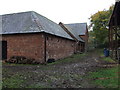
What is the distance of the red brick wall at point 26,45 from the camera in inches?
540

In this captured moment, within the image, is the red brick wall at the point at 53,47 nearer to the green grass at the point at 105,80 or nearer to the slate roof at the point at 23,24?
the slate roof at the point at 23,24

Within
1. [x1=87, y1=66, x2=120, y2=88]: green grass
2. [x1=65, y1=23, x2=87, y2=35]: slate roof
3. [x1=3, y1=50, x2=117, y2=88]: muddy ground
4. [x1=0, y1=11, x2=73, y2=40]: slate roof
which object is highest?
[x1=65, y1=23, x2=87, y2=35]: slate roof

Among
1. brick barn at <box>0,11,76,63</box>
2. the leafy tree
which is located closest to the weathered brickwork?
brick barn at <box>0,11,76,63</box>

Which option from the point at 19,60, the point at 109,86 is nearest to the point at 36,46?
the point at 19,60

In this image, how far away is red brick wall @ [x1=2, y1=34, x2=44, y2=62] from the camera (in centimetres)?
1372

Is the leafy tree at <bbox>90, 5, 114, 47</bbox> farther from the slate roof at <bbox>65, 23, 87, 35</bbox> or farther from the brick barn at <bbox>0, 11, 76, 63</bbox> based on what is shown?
the brick barn at <bbox>0, 11, 76, 63</bbox>

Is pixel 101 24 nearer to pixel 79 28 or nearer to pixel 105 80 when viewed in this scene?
pixel 79 28

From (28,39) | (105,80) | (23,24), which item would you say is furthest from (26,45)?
(105,80)

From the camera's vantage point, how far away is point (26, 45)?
14328 mm

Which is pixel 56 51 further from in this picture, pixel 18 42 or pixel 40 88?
pixel 40 88

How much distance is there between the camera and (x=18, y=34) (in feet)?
48.3

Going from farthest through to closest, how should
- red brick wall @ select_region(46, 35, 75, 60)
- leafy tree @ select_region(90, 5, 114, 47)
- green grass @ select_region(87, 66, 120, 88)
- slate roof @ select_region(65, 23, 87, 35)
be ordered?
slate roof @ select_region(65, 23, 87, 35)
leafy tree @ select_region(90, 5, 114, 47)
red brick wall @ select_region(46, 35, 75, 60)
green grass @ select_region(87, 66, 120, 88)

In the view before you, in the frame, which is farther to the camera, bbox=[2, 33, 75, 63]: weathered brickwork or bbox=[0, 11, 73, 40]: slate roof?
bbox=[0, 11, 73, 40]: slate roof

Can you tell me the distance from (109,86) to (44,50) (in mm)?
9199
